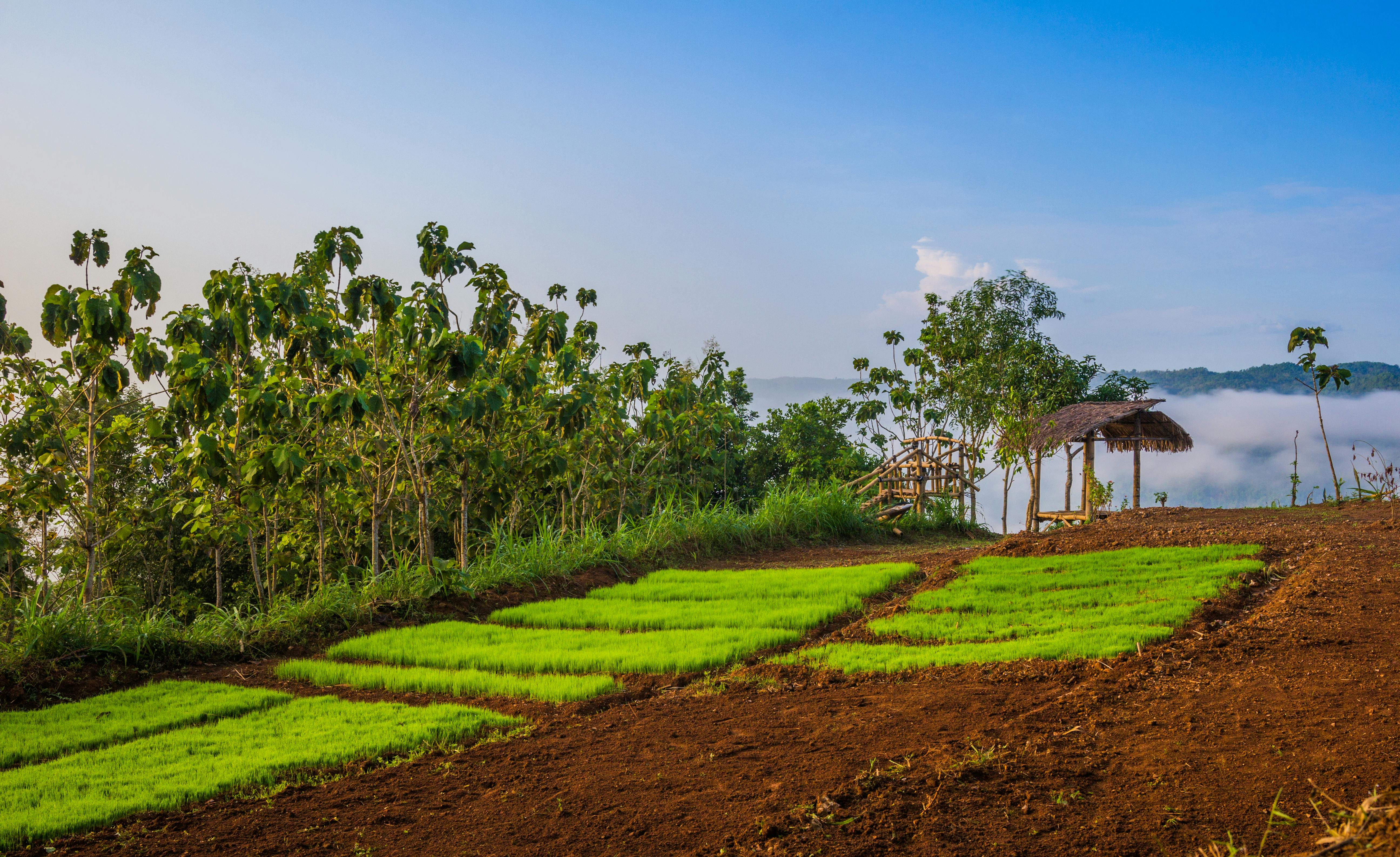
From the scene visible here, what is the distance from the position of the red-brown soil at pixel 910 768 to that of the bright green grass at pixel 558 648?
55cm

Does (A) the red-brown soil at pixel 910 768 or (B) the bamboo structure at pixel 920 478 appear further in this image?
(B) the bamboo structure at pixel 920 478

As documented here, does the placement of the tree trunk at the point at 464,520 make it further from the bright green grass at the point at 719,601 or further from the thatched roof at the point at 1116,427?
the thatched roof at the point at 1116,427

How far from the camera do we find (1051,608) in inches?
323

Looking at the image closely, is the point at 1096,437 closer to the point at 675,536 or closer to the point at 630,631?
the point at 675,536

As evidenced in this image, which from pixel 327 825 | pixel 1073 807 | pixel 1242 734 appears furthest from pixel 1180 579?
pixel 327 825

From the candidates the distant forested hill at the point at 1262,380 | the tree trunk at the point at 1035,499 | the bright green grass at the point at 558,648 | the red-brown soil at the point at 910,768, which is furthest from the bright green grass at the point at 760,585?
the distant forested hill at the point at 1262,380

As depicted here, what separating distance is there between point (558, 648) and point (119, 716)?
3032 mm

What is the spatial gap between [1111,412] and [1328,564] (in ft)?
38.2

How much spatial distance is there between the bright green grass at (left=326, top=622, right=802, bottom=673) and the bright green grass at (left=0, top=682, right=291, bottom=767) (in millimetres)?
1190

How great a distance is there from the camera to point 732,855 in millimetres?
3164

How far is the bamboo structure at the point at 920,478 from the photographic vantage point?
19.3 metres

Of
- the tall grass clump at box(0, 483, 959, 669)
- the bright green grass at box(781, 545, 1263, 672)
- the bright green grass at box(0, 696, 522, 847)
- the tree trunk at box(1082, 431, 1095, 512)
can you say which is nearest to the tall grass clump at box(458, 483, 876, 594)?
the tall grass clump at box(0, 483, 959, 669)

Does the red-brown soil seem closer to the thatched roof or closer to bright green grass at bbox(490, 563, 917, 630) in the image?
bright green grass at bbox(490, 563, 917, 630)

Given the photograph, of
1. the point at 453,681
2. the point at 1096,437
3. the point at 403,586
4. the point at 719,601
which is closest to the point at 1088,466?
the point at 1096,437
